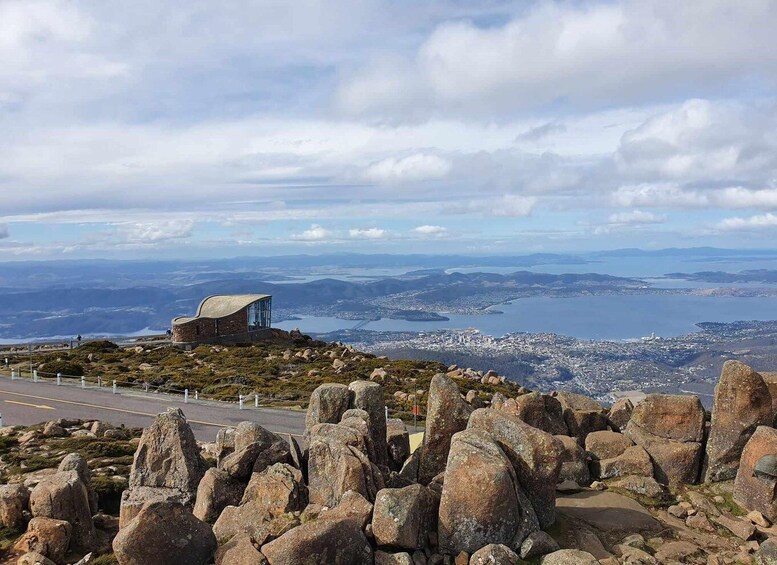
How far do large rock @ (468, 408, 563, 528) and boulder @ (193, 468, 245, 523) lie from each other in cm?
641

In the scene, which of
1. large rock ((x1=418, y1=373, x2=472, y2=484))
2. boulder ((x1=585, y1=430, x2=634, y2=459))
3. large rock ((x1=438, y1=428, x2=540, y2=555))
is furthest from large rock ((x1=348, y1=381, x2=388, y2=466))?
boulder ((x1=585, y1=430, x2=634, y2=459))

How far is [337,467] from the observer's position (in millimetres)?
15180

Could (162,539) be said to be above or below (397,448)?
above

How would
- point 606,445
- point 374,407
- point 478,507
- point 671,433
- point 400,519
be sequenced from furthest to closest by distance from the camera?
point 606,445, point 671,433, point 374,407, point 478,507, point 400,519

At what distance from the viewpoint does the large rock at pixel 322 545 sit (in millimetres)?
12266

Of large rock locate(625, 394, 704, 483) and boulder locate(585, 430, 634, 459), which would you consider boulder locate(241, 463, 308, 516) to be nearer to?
boulder locate(585, 430, 634, 459)

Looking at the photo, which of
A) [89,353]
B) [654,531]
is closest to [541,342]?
[89,353]

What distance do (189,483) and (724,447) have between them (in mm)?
15422

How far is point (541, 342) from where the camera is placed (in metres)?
173

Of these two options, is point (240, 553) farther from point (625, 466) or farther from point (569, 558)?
point (625, 466)

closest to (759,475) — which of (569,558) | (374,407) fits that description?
(569,558)

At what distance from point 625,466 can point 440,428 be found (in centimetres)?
626

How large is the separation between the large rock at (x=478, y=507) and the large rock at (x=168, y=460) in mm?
7045

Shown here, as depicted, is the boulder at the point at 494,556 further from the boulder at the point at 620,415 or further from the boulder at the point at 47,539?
the boulder at the point at 620,415
